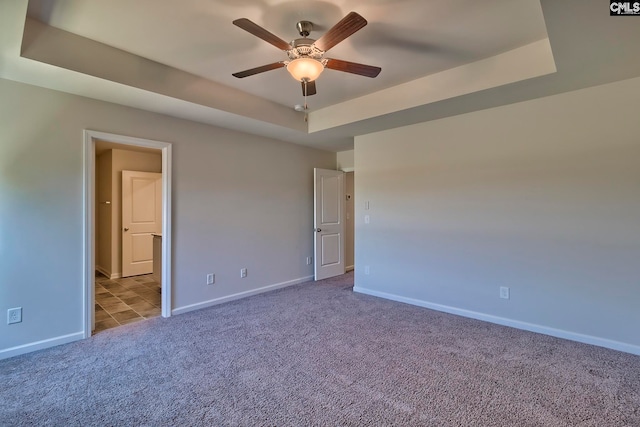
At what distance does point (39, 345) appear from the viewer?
2793mm

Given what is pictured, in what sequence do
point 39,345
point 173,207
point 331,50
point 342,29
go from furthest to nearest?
point 173,207 → point 39,345 → point 331,50 → point 342,29

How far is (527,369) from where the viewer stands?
2.41 m

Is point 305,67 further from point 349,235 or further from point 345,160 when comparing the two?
point 349,235

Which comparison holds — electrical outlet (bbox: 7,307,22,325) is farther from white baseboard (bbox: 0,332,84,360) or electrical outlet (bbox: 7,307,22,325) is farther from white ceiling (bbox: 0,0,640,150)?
white ceiling (bbox: 0,0,640,150)

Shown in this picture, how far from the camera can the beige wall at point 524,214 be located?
2.74 metres

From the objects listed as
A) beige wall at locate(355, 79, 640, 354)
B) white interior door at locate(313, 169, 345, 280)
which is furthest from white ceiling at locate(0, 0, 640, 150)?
white interior door at locate(313, 169, 345, 280)

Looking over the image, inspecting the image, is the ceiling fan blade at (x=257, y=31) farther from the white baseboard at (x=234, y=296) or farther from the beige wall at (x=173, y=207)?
the white baseboard at (x=234, y=296)

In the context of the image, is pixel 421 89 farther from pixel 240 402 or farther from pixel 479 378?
pixel 240 402

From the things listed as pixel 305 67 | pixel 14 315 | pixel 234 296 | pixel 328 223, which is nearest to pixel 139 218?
pixel 234 296

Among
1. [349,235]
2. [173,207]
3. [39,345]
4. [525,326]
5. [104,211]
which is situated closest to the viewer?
[39,345]

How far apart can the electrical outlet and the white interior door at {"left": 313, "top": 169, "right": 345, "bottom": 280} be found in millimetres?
3705

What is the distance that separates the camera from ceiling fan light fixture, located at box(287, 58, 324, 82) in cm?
212

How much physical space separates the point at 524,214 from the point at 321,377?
2.67 meters

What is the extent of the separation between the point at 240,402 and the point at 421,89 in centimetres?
327
